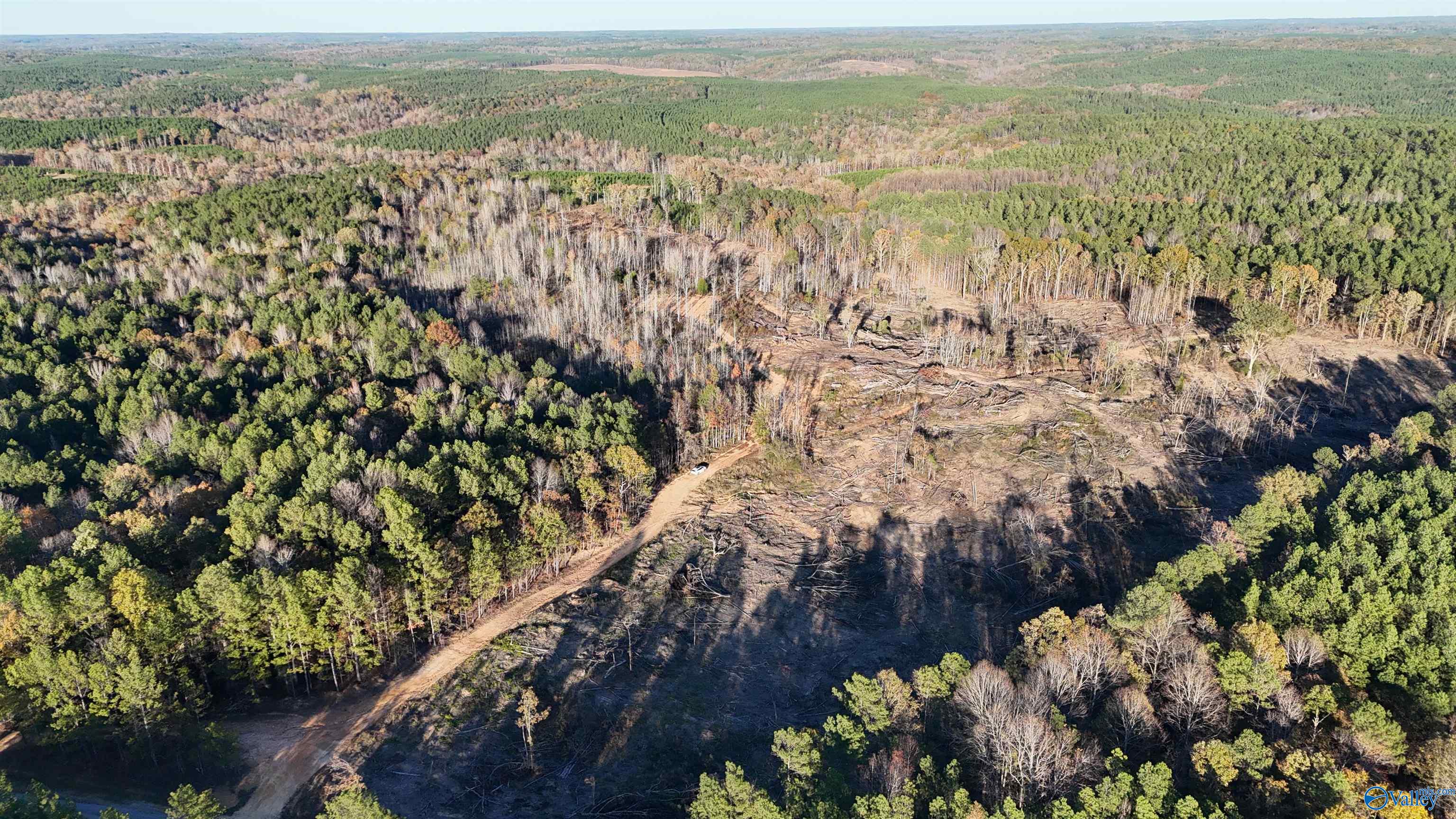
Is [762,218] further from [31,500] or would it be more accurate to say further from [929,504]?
[31,500]

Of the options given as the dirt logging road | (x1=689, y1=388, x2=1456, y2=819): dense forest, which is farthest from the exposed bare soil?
(x1=689, y1=388, x2=1456, y2=819): dense forest

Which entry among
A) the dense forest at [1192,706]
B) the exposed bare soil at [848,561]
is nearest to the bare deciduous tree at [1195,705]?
the dense forest at [1192,706]

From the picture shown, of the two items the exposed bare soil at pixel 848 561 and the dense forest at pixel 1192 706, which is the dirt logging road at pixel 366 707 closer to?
the exposed bare soil at pixel 848 561

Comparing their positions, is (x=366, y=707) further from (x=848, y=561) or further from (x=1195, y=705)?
(x=1195, y=705)

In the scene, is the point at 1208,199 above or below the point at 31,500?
above

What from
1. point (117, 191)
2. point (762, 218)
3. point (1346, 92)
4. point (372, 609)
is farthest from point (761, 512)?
point (1346, 92)

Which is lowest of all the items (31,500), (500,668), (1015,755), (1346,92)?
(500,668)

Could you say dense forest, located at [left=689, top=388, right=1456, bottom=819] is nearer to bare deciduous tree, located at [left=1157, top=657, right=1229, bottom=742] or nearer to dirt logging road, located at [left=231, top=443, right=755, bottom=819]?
bare deciduous tree, located at [left=1157, top=657, right=1229, bottom=742]
